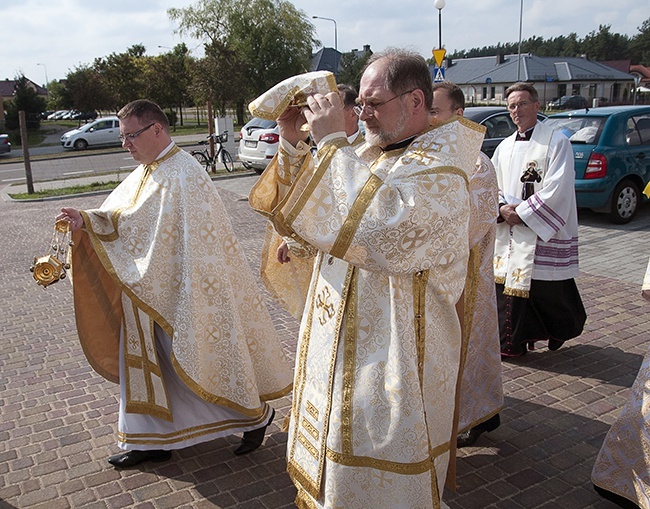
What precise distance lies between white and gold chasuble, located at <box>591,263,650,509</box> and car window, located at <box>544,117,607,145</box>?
25.2 ft

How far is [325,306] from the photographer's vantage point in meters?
2.63

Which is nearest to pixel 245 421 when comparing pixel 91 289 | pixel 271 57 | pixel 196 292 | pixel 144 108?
pixel 196 292

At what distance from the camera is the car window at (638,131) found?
34.2 feet

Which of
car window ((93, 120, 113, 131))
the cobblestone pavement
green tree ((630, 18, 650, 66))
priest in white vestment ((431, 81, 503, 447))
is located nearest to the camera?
the cobblestone pavement

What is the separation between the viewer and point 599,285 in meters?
7.13

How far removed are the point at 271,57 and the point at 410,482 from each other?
4137cm

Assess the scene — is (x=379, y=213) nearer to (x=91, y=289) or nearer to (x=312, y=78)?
(x=312, y=78)

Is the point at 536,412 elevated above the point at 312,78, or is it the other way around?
the point at 312,78

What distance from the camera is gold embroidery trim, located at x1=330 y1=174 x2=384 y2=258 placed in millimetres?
2215

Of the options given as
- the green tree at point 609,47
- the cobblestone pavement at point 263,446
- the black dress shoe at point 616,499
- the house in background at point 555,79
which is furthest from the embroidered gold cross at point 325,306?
the green tree at point 609,47

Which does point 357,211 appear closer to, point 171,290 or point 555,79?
point 171,290

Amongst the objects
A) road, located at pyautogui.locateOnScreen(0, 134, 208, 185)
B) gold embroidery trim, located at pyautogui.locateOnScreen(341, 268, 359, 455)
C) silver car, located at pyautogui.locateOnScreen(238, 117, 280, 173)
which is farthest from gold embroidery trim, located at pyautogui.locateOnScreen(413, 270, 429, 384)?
road, located at pyautogui.locateOnScreen(0, 134, 208, 185)

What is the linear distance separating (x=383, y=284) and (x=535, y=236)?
297 centimetres

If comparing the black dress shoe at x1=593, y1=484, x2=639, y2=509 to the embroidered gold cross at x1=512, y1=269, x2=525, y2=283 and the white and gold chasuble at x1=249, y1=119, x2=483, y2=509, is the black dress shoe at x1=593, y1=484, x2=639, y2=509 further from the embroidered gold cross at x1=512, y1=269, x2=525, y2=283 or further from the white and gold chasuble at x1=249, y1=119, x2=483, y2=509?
the embroidered gold cross at x1=512, y1=269, x2=525, y2=283
